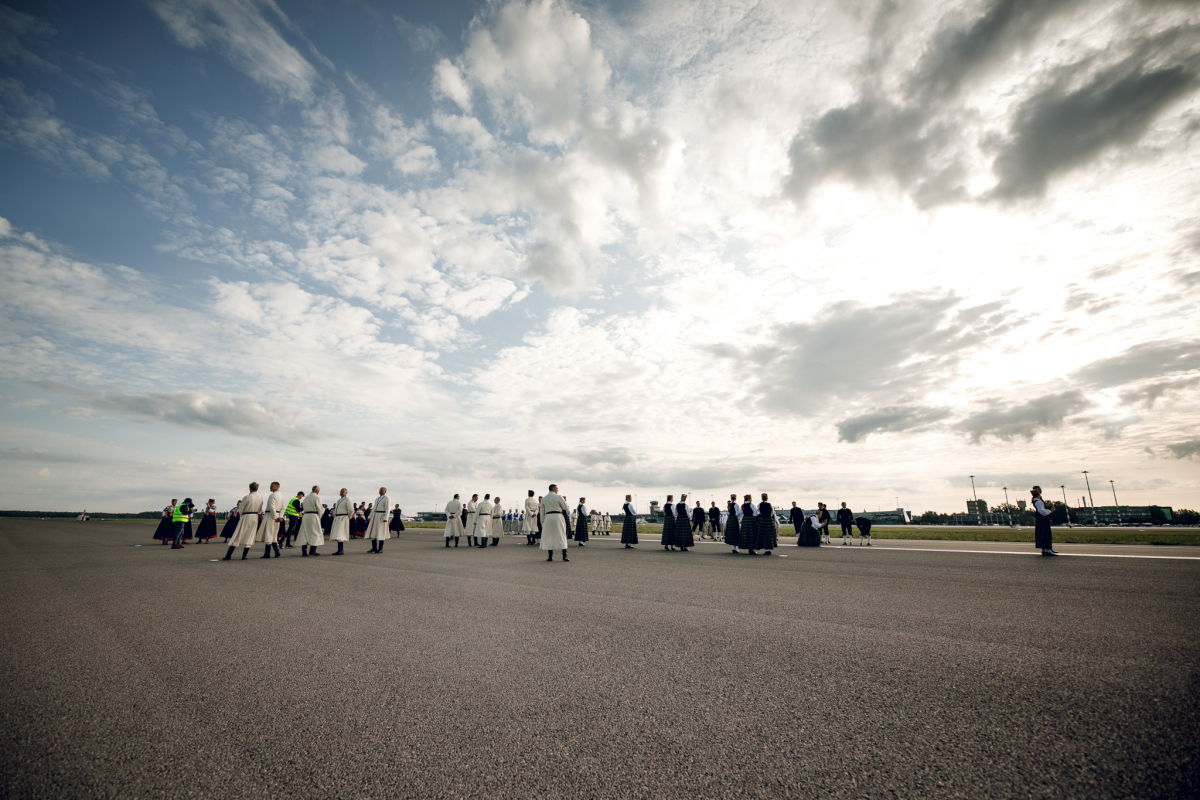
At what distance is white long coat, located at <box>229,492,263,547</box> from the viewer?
15.0 meters

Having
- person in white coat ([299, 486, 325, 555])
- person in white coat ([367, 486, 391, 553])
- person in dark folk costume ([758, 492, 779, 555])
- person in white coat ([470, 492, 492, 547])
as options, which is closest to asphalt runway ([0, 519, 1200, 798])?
person in white coat ([299, 486, 325, 555])

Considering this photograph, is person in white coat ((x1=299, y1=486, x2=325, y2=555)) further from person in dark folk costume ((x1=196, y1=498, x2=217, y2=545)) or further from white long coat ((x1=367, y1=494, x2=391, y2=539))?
person in dark folk costume ((x1=196, y1=498, x2=217, y2=545))

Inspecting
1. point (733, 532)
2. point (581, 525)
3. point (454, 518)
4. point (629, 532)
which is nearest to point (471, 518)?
point (454, 518)

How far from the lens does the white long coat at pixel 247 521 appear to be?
1498 centimetres

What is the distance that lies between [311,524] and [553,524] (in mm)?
8389

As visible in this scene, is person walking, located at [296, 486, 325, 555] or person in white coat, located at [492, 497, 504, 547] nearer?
person walking, located at [296, 486, 325, 555]

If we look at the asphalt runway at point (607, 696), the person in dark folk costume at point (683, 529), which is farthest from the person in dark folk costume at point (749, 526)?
the asphalt runway at point (607, 696)

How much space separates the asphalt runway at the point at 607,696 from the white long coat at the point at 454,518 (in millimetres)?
14903

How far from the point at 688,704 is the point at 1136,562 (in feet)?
48.4

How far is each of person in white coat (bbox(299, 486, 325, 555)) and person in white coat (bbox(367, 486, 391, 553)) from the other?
175 centimetres

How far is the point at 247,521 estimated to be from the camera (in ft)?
49.8

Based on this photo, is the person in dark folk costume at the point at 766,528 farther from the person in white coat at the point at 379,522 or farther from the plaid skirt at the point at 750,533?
the person in white coat at the point at 379,522

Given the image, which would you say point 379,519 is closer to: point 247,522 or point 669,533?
point 247,522

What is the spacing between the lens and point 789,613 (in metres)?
6.77
